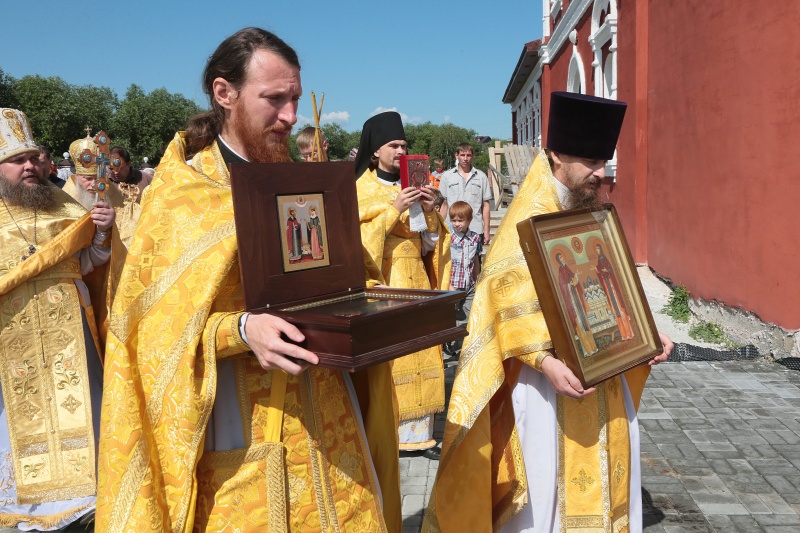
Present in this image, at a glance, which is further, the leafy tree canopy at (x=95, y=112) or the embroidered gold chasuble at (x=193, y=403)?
the leafy tree canopy at (x=95, y=112)

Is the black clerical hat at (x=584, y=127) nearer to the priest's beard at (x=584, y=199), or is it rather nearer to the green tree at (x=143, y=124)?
the priest's beard at (x=584, y=199)

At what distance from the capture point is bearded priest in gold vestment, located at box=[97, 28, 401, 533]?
1.92 m

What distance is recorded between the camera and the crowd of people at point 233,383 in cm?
194

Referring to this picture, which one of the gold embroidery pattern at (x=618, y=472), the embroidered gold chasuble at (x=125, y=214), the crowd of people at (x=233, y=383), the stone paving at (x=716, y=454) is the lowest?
the stone paving at (x=716, y=454)

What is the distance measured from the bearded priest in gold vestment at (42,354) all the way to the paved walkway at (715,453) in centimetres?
201

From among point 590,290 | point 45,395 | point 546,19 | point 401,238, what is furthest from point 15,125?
point 546,19

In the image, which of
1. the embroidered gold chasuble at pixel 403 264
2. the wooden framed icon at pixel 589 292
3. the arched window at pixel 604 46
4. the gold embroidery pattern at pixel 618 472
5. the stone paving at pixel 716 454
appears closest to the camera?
the wooden framed icon at pixel 589 292

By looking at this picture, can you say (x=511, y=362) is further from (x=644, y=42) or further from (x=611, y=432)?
(x=644, y=42)

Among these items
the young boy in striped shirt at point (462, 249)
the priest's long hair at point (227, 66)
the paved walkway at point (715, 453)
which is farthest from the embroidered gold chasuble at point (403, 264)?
the young boy in striped shirt at point (462, 249)

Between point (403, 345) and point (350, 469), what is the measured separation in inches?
22.9

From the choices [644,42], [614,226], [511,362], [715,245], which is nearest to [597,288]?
[614,226]

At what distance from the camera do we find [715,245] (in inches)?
313

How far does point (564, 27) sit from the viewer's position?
742 inches

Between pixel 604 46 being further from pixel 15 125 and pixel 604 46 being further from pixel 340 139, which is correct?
pixel 340 139
